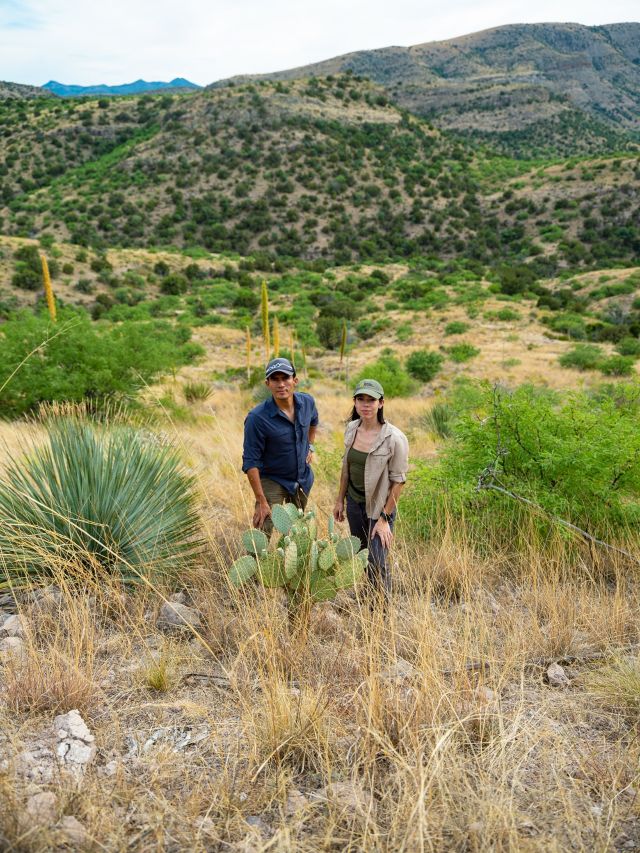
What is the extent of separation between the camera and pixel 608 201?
166 ft

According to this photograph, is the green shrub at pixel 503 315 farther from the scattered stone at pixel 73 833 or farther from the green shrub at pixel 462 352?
the scattered stone at pixel 73 833

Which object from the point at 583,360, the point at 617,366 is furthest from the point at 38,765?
the point at 583,360

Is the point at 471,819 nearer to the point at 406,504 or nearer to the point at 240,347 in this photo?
the point at 406,504

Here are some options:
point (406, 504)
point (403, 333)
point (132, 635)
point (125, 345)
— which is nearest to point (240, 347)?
point (403, 333)

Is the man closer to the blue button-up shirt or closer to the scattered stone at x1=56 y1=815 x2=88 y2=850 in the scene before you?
the blue button-up shirt

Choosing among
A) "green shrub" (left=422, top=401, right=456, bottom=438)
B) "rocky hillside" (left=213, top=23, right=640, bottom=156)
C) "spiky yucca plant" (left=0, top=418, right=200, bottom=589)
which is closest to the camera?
"spiky yucca plant" (left=0, top=418, right=200, bottom=589)

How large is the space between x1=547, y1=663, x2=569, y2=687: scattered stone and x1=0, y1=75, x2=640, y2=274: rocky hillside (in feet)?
159

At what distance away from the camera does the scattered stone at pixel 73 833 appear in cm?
192

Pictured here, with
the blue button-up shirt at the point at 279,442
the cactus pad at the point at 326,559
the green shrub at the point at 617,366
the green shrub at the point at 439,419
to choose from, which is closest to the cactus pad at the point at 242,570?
the cactus pad at the point at 326,559

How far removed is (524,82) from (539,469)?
136 metres

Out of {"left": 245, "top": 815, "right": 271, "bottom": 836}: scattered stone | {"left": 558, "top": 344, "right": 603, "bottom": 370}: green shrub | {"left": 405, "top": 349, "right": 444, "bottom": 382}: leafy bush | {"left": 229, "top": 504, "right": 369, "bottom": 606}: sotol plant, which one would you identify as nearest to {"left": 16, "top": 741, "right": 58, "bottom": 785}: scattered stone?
{"left": 245, "top": 815, "right": 271, "bottom": 836}: scattered stone

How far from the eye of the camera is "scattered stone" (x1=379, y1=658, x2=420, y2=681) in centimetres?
278

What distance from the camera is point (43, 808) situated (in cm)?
204

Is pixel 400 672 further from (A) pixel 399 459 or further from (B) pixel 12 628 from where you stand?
(B) pixel 12 628
